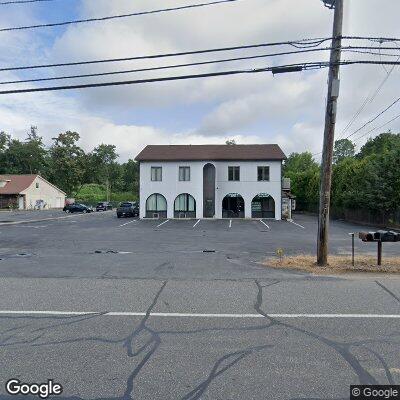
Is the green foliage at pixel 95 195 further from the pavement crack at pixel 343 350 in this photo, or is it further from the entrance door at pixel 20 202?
the pavement crack at pixel 343 350

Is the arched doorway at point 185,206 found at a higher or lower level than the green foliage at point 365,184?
lower

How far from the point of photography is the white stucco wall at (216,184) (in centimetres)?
3659

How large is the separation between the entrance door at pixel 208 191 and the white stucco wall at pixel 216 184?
1.15 feet

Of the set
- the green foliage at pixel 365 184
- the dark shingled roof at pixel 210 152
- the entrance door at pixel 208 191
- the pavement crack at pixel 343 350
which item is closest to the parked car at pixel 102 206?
the dark shingled roof at pixel 210 152

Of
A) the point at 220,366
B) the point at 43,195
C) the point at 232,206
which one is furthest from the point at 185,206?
the point at 43,195

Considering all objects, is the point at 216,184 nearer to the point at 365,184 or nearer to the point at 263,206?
the point at 263,206

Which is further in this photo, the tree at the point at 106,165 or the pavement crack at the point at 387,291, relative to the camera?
the tree at the point at 106,165

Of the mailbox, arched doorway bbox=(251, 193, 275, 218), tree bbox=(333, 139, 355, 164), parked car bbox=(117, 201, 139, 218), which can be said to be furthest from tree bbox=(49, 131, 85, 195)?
the mailbox

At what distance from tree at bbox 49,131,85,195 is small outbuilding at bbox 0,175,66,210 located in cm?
1359

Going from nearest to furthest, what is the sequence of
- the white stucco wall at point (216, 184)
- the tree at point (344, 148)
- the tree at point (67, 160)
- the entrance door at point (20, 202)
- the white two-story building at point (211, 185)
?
the white stucco wall at point (216, 184), the white two-story building at point (211, 185), the entrance door at point (20, 202), the tree at point (67, 160), the tree at point (344, 148)

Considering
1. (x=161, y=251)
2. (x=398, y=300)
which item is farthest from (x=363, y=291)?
(x=161, y=251)

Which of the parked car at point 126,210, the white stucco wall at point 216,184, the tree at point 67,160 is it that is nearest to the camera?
the white stucco wall at point 216,184

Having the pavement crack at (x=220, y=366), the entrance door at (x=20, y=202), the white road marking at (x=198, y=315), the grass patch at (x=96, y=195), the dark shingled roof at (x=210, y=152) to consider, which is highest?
the dark shingled roof at (x=210, y=152)

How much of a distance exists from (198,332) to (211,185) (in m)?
32.2
